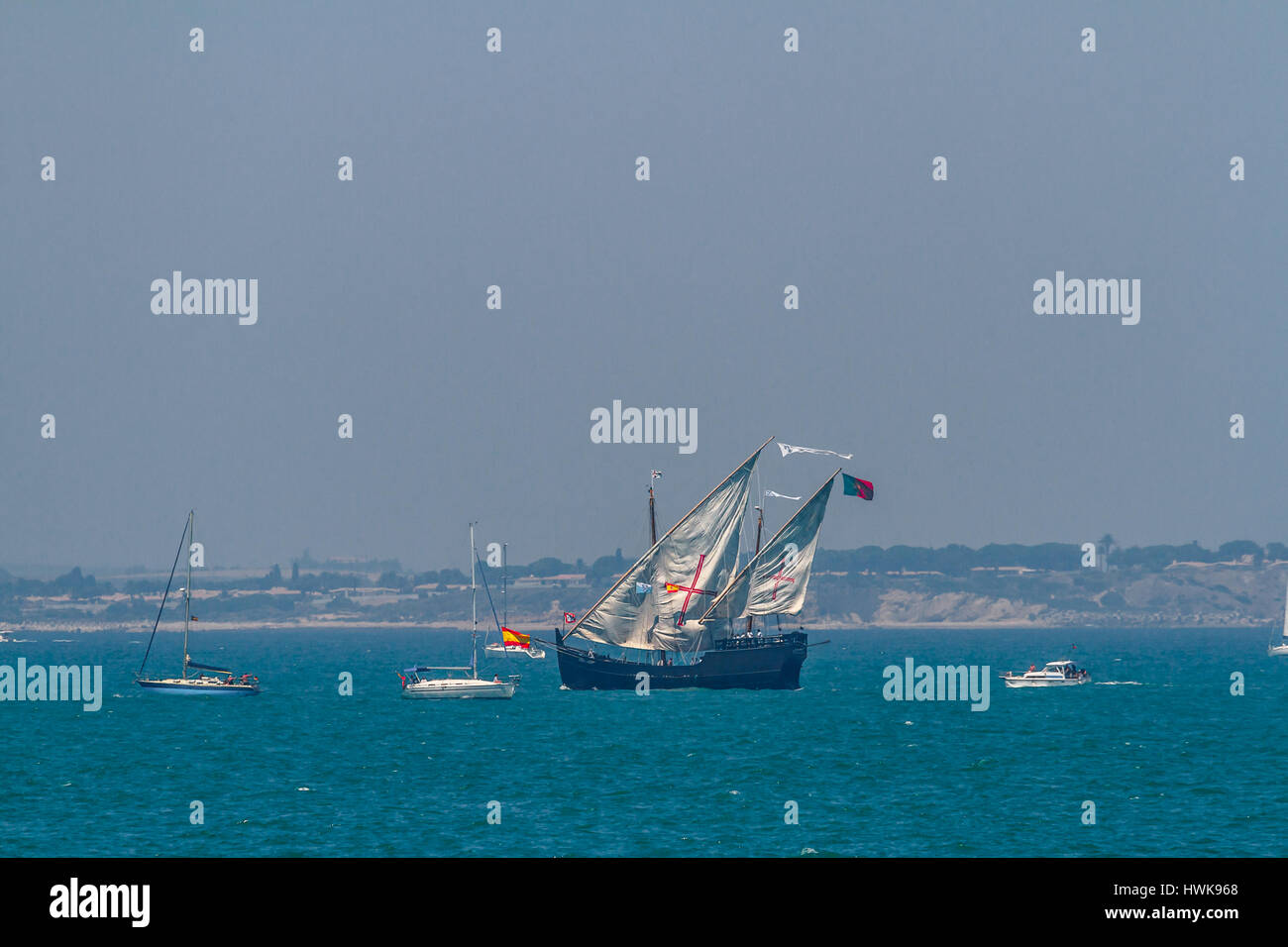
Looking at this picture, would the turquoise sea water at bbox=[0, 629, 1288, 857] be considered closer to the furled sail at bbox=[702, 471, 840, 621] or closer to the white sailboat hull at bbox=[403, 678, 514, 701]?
the white sailboat hull at bbox=[403, 678, 514, 701]

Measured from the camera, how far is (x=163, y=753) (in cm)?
8481

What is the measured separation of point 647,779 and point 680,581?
59.0 m

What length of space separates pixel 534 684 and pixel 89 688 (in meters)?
48.7

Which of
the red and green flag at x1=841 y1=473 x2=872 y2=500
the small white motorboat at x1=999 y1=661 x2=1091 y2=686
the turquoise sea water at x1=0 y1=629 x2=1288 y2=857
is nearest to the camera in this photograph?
the turquoise sea water at x1=0 y1=629 x2=1288 y2=857

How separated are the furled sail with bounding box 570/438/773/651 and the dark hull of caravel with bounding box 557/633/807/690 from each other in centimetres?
295

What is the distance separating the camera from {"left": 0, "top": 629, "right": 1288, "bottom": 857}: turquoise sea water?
171 feet

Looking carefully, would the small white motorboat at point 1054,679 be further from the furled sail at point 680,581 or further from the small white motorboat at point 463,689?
the small white motorboat at point 463,689

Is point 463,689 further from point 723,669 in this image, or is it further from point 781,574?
point 781,574

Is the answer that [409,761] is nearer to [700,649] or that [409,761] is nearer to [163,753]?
[163,753]

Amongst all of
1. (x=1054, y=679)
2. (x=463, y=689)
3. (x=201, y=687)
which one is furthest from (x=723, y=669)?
(x=201, y=687)

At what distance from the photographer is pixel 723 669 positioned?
134500mm

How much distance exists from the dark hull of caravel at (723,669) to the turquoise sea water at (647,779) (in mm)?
6817


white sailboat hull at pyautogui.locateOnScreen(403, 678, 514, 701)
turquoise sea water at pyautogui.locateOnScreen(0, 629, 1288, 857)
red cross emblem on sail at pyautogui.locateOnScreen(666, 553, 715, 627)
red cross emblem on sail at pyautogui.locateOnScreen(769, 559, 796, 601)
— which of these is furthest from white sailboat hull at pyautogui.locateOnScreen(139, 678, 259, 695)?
red cross emblem on sail at pyautogui.locateOnScreen(769, 559, 796, 601)
